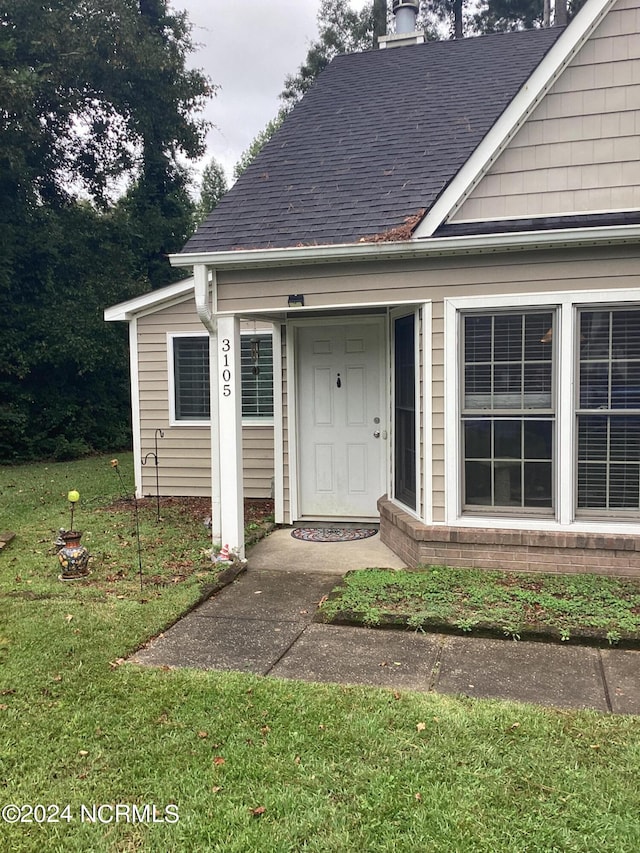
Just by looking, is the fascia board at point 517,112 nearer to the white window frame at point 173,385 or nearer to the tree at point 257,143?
the white window frame at point 173,385

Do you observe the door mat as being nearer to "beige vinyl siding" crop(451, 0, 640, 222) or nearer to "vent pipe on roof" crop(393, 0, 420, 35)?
"beige vinyl siding" crop(451, 0, 640, 222)

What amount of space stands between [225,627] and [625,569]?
3258 mm

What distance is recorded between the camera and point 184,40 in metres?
20.5

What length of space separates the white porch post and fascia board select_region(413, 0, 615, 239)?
76.1 inches

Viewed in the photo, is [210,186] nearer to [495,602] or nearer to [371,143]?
[371,143]

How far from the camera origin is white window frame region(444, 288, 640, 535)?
536cm

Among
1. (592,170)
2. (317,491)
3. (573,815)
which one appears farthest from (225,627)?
(592,170)

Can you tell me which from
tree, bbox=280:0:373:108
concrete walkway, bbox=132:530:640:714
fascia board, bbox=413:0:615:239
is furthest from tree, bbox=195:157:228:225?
concrete walkway, bbox=132:530:640:714

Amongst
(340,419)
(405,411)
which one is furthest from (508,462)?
(340,419)

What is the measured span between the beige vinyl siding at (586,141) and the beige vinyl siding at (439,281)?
0.42 metres

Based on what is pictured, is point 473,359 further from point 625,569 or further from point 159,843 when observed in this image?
point 159,843

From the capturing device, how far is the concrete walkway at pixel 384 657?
3.68 meters

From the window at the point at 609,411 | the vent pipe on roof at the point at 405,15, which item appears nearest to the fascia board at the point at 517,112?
the window at the point at 609,411
